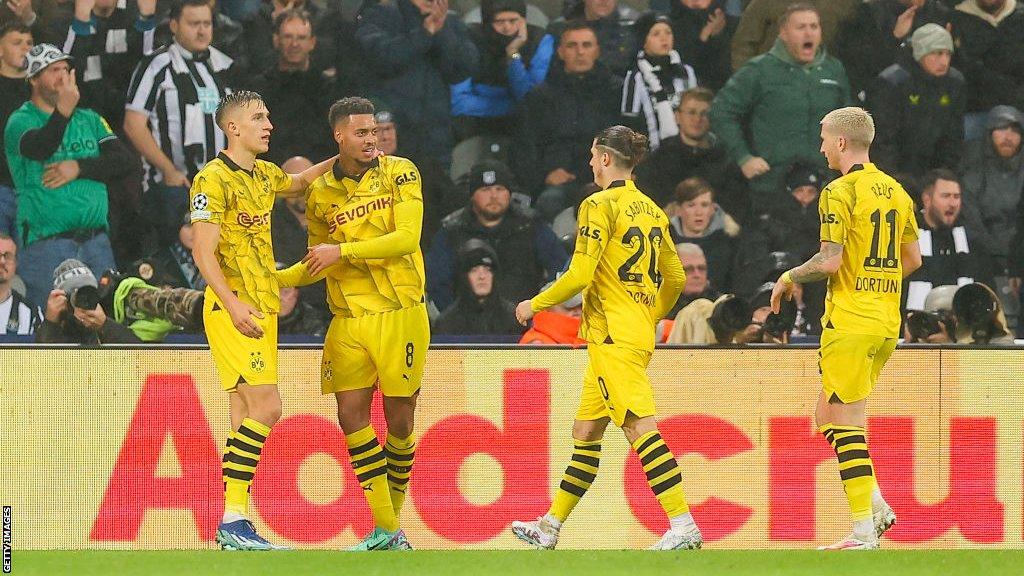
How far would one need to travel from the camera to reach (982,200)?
10.9 meters

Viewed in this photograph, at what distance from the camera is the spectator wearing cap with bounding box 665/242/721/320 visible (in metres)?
10.2

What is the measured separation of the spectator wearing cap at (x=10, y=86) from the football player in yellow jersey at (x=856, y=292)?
563 centimetres

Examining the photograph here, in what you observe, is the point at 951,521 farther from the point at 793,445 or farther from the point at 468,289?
the point at 468,289

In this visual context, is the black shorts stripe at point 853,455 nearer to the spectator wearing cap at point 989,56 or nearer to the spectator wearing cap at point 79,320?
the spectator wearing cap at point 79,320

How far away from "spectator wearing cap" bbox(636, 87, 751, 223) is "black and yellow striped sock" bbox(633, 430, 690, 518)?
3.81 m

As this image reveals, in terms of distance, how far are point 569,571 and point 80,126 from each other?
223 inches

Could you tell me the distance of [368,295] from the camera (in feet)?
24.6

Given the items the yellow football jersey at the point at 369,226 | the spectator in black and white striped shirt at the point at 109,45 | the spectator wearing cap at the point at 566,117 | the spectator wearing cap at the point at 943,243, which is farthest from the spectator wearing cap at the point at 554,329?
the spectator in black and white striped shirt at the point at 109,45

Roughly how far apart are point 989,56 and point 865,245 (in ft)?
15.1

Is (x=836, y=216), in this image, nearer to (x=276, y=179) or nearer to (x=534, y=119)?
(x=276, y=179)

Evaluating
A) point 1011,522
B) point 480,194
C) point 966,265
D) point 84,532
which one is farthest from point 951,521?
point 84,532

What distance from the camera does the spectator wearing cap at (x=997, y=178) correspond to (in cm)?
1085

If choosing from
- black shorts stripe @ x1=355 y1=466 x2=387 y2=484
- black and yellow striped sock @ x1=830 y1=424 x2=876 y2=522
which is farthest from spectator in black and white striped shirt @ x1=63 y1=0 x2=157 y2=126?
black and yellow striped sock @ x1=830 y1=424 x2=876 y2=522

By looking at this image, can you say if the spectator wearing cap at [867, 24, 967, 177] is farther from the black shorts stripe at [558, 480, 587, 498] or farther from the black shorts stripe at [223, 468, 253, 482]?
the black shorts stripe at [223, 468, 253, 482]
